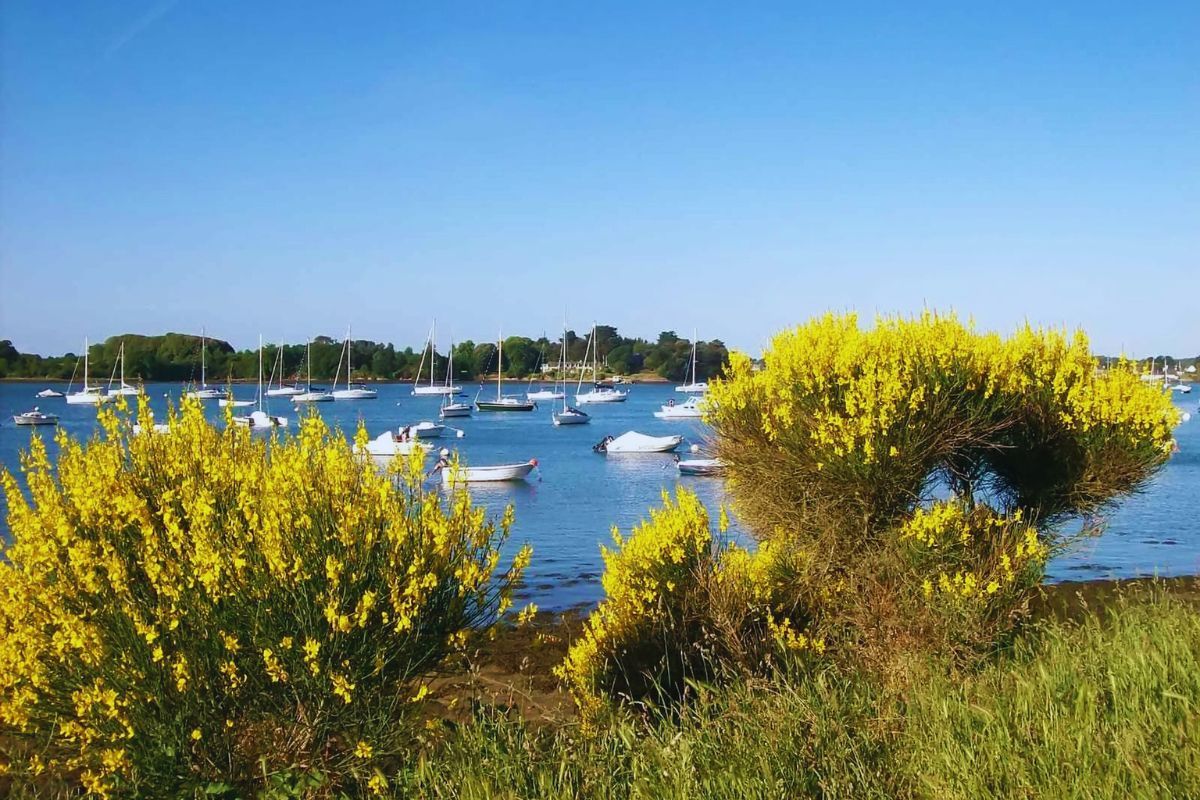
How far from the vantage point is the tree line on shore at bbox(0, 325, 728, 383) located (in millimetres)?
140125

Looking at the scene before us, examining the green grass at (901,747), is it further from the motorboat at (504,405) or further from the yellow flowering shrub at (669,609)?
the motorboat at (504,405)

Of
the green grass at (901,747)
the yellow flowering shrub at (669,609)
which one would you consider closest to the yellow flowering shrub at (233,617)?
the green grass at (901,747)

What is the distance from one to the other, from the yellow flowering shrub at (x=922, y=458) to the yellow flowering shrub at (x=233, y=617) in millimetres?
5297

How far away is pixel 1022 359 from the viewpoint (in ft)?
39.2

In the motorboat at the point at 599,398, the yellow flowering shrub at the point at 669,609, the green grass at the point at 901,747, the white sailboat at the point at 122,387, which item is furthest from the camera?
the motorboat at the point at 599,398

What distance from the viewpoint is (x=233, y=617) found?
235 inches

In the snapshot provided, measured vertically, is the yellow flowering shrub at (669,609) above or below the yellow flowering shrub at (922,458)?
below

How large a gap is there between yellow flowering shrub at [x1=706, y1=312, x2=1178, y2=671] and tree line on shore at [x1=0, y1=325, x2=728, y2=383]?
119 m

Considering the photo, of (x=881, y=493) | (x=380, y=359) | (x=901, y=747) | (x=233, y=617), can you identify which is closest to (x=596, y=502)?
(x=881, y=493)

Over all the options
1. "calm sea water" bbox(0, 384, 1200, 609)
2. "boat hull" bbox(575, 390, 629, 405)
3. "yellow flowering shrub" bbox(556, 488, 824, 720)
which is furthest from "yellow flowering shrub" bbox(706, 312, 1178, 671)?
"boat hull" bbox(575, 390, 629, 405)

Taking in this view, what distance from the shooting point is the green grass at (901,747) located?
4.68 m

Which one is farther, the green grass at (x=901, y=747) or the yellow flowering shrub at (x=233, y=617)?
the yellow flowering shrub at (x=233, y=617)

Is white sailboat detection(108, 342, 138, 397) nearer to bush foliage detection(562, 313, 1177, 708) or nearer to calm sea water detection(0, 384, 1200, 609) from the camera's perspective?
calm sea water detection(0, 384, 1200, 609)

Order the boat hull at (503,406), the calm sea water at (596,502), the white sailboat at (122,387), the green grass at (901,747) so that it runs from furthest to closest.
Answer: the boat hull at (503,406), the calm sea water at (596,502), the white sailboat at (122,387), the green grass at (901,747)
